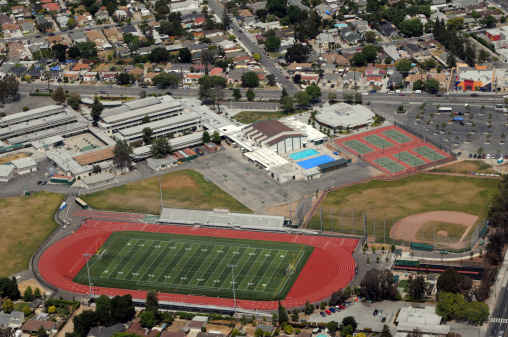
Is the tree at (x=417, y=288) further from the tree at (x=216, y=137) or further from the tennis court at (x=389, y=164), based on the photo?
the tree at (x=216, y=137)

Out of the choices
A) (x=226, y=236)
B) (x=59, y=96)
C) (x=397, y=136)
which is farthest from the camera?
(x=59, y=96)

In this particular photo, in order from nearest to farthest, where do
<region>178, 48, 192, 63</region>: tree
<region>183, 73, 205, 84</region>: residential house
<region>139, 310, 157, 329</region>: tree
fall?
1. <region>139, 310, 157, 329</region>: tree
2. <region>183, 73, 205, 84</region>: residential house
3. <region>178, 48, 192, 63</region>: tree

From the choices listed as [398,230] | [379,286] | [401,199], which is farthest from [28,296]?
[401,199]

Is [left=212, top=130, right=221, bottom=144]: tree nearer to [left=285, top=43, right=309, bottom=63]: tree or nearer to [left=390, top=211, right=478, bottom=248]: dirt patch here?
[left=390, top=211, right=478, bottom=248]: dirt patch

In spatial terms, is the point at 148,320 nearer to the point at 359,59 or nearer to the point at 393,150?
the point at 393,150

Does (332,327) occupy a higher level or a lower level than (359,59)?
lower

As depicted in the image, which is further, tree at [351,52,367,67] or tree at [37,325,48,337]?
tree at [351,52,367,67]

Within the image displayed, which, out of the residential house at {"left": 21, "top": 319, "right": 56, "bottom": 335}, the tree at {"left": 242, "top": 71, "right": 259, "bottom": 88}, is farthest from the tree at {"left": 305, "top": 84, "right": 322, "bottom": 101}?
the residential house at {"left": 21, "top": 319, "right": 56, "bottom": 335}
